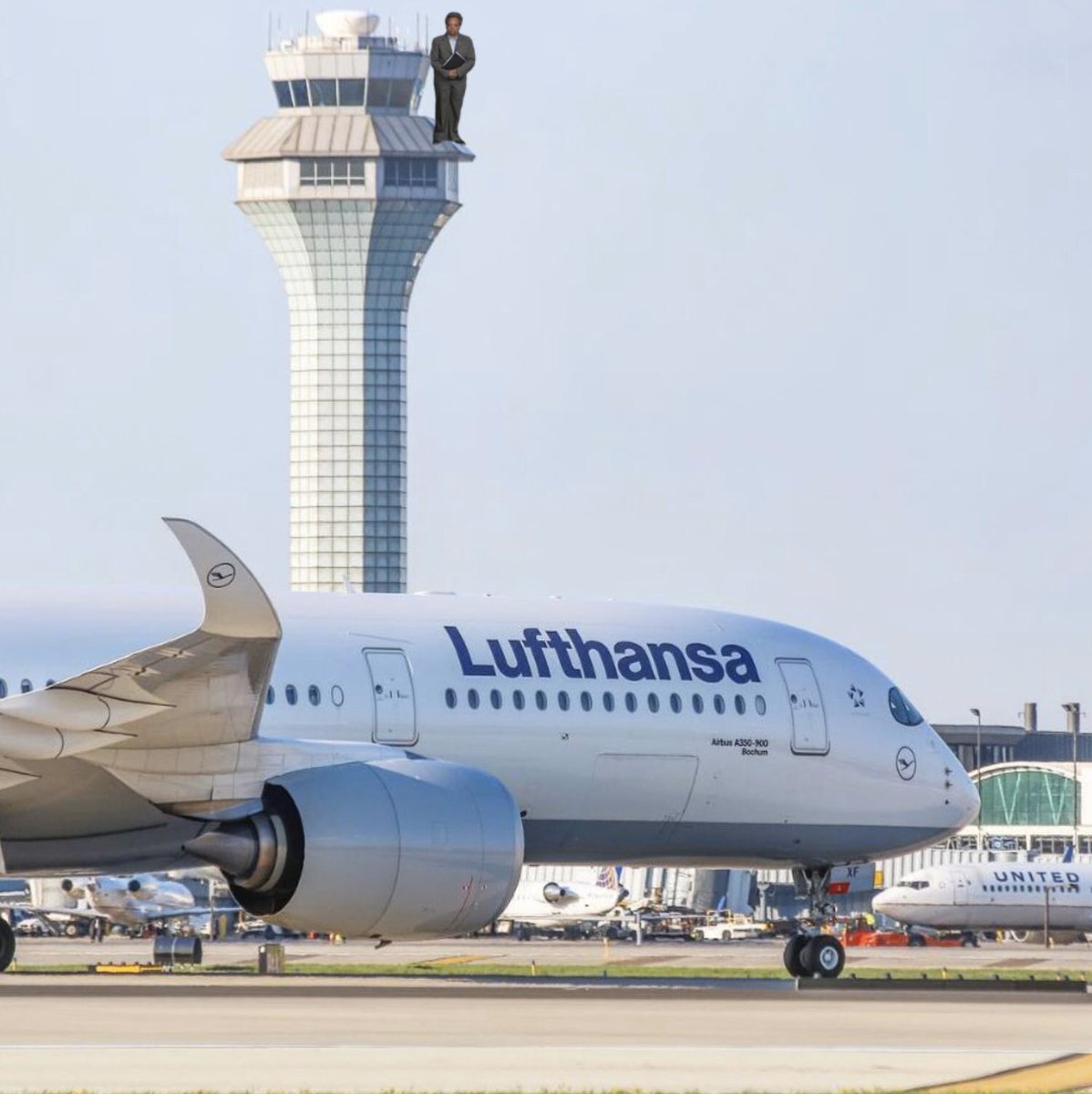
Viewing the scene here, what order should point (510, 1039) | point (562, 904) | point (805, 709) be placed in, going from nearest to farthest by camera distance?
1. point (510, 1039)
2. point (805, 709)
3. point (562, 904)

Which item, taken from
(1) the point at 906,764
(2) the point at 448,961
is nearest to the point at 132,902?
(2) the point at 448,961

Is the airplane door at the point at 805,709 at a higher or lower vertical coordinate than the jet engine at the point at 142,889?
higher

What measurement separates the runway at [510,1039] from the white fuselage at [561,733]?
2.02 metres

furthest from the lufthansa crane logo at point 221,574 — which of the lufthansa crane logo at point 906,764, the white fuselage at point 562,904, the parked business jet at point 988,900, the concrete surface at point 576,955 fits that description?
the white fuselage at point 562,904

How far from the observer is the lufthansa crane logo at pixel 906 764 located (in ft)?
109

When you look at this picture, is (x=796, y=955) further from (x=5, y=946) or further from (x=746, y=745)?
(x=5, y=946)

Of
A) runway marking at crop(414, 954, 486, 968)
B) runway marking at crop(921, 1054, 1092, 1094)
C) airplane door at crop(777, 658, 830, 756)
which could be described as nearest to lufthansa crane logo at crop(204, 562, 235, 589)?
runway marking at crop(921, 1054, 1092, 1094)

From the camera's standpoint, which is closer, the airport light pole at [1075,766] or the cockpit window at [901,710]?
the cockpit window at [901,710]

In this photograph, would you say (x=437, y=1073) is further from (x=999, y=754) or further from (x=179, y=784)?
(x=999, y=754)

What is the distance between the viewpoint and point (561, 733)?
30562mm

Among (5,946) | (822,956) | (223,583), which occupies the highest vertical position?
(223,583)

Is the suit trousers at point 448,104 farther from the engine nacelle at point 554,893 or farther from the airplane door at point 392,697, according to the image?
the engine nacelle at point 554,893

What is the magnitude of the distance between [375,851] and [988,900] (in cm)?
6716

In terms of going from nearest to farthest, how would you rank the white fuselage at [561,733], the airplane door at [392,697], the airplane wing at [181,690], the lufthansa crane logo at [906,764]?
the airplane wing at [181,690] → the white fuselage at [561,733] → the airplane door at [392,697] → the lufthansa crane logo at [906,764]
